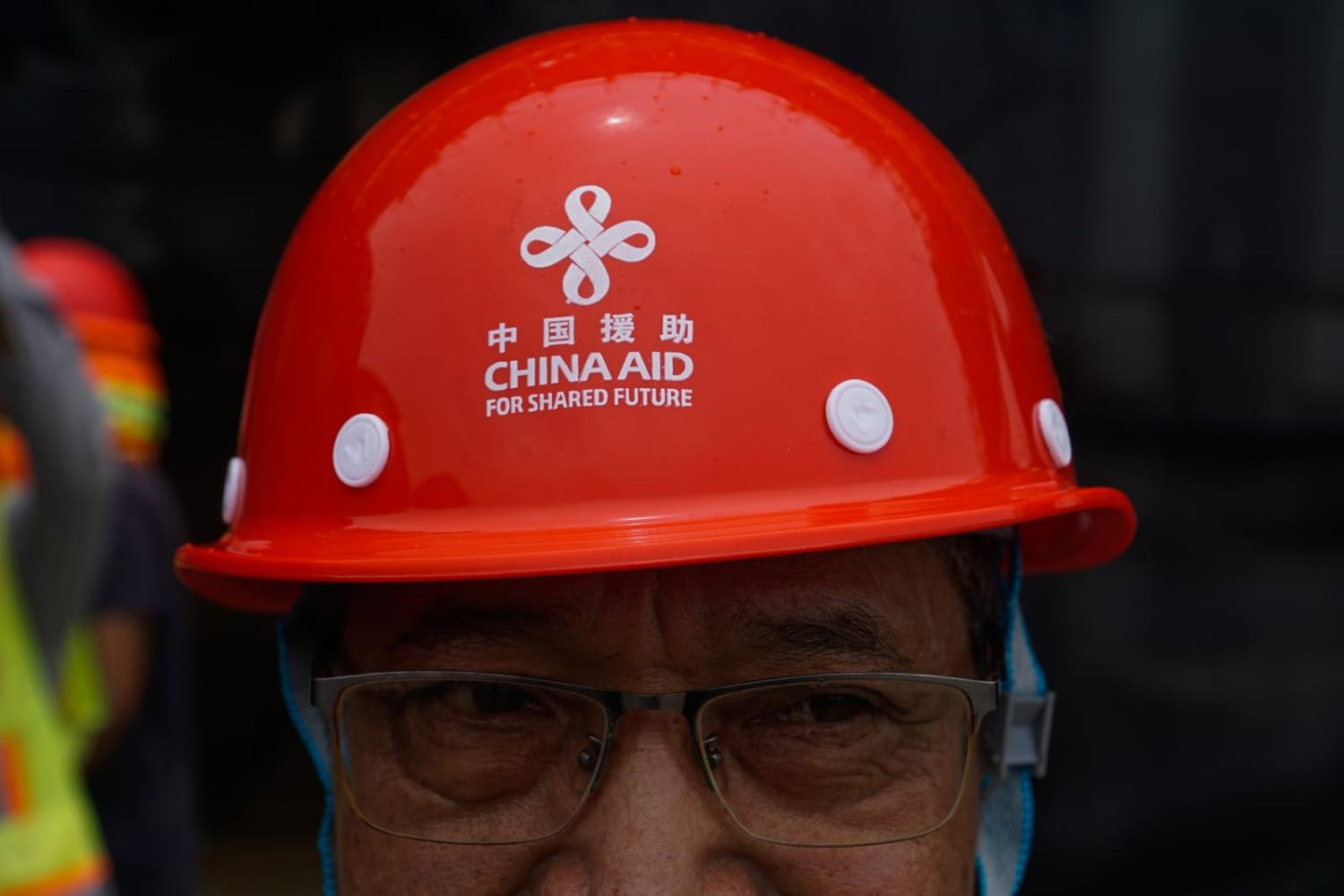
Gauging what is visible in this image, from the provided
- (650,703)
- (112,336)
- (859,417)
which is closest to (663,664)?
(650,703)

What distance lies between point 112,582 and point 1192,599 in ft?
9.93

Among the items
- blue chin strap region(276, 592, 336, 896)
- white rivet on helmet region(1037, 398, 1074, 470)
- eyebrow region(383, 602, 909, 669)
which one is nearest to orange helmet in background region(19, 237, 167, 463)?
blue chin strap region(276, 592, 336, 896)

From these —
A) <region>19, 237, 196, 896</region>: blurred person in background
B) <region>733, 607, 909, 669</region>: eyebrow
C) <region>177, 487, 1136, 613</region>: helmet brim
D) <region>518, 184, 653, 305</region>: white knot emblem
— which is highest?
<region>518, 184, 653, 305</region>: white knot emblem

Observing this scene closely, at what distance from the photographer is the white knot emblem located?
5.38 ft

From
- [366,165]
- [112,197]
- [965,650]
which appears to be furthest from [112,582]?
[965,650]

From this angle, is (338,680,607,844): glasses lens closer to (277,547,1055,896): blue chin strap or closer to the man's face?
the man's face

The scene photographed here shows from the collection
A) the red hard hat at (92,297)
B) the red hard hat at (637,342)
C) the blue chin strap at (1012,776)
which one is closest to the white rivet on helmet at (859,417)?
the red hard hat at (637,342)

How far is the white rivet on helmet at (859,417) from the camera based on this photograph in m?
1.65

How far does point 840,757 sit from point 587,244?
2.13 ft

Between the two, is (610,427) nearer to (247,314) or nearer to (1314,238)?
(1314,238)

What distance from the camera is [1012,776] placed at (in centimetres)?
216

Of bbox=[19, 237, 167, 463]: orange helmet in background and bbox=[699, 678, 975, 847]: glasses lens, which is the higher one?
bbox=[19, 237, 167, 463]: orange helmet in background

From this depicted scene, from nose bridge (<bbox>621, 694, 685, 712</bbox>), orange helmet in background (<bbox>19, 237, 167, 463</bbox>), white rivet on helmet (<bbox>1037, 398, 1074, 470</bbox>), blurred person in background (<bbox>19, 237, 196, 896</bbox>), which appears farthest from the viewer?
orange helmet in background (<bbox>19, 237, 167, 463</bbox>)

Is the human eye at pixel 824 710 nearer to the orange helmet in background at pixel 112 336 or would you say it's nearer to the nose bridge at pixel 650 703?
the nose bridge at pixel 650 703
